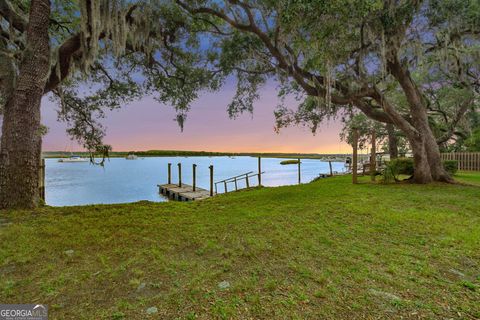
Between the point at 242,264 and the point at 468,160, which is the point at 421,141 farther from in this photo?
the point at 468,160

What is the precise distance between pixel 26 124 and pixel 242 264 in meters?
6.04

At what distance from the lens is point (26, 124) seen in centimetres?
556

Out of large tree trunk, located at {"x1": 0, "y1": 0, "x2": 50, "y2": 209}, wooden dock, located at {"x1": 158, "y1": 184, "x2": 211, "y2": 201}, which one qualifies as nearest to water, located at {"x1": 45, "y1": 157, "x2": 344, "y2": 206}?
wooden dock, located at {"x1": 158, "y1": 184, "x2": 211, "y2": 201}

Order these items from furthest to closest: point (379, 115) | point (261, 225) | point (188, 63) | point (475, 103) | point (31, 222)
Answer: point (475, 103), point (379, 115), point (188, 63), point (261, 225), point (31, 222)

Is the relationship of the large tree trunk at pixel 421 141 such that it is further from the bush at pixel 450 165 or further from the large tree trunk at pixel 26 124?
the large tree trunk at pixel 26 124

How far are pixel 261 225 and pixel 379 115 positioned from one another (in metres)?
9.44

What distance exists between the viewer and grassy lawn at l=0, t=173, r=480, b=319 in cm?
231

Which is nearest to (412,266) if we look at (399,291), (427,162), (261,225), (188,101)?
(399,291)

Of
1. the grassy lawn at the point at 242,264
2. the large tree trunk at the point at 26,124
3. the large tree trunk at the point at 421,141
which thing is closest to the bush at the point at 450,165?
the large tree trunk at the point at 421,141

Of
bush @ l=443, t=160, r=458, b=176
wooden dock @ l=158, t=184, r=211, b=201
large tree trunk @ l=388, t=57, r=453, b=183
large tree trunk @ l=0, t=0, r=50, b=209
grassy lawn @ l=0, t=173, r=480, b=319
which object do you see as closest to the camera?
grassy lawn @ l=0, t=173, r=480, b=319

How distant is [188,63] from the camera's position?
9625 millimetres

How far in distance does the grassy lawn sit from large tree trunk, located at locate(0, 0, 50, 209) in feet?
2.13

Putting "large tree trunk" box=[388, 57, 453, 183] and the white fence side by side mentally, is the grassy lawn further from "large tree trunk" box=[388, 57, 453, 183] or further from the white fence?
the white fence

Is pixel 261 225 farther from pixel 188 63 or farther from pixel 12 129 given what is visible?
pixel 188 63
